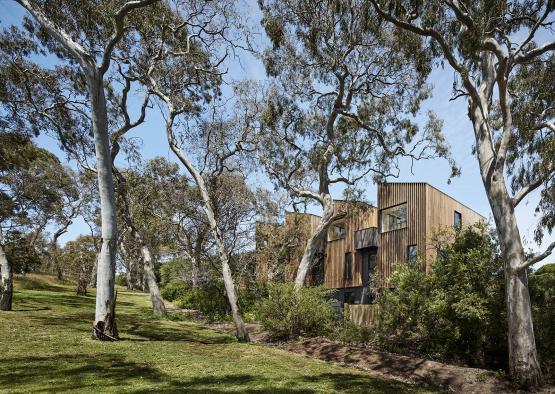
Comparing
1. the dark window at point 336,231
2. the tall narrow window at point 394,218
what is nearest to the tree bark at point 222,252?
the tall narrow window at point 394,218

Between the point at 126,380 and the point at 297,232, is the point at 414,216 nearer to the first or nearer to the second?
the point at 297,232

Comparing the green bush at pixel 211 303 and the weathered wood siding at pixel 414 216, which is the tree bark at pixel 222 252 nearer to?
the green bush at pixel 211 303

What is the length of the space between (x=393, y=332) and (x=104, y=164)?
10.1m

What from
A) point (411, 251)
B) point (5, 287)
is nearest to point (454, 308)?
point (411, 251)

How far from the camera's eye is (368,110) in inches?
828

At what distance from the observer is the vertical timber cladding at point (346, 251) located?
28.3 m

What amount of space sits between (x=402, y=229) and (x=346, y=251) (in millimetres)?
5868

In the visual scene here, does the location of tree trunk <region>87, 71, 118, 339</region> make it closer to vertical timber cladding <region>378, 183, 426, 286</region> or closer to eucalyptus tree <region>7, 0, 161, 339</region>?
eucalyptus tree <region>7, 0, 161, 339</region>

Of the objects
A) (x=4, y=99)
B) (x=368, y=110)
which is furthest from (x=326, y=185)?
(x=4, y=99)

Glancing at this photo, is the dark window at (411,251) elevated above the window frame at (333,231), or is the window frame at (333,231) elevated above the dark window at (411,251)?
the window frame at (333,231)

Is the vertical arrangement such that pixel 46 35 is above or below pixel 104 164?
above

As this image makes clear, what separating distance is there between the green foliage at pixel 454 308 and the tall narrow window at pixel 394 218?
11.2 metres

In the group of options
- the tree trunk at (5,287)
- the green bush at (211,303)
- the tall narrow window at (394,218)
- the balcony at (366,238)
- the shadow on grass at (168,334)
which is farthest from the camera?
the balcony at (366,238)

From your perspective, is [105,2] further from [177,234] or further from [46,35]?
[177,234]
